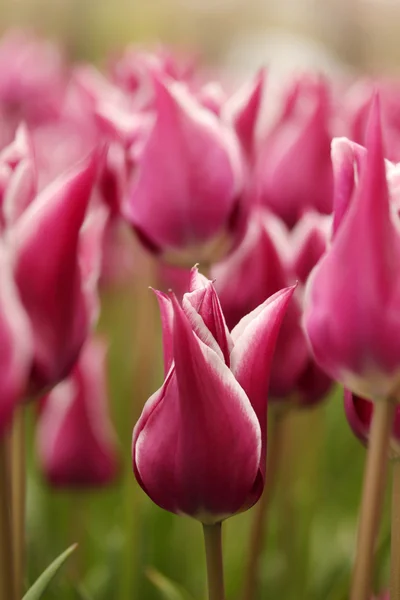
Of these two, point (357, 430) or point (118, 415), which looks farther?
point (118, 415)

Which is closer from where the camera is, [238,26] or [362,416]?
[362,416]

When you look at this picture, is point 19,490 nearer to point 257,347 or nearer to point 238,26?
point 257,347

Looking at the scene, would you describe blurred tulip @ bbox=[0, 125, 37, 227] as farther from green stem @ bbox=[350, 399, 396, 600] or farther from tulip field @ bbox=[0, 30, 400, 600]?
green stem @ bbox=[350, 399, 396, 600]

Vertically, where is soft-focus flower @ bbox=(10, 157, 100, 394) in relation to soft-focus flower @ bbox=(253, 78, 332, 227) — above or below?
above

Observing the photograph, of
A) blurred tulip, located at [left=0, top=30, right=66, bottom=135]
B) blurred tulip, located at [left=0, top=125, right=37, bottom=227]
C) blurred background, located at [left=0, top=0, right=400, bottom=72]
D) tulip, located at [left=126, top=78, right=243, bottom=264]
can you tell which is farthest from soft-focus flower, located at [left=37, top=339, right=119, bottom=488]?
blurred background, located at [left=0, top=0, right=400, bottom=72]

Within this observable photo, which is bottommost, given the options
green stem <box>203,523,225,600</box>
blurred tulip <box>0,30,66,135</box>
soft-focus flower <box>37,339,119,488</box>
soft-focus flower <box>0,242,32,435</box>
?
soft-focus flower <box>37,339,119,488</box>

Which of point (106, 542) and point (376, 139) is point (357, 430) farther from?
point (106, 542)

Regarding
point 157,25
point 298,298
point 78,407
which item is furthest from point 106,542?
point 157,25

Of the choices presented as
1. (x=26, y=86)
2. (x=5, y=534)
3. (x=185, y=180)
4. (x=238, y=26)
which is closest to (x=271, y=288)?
(x=185, y=180)
